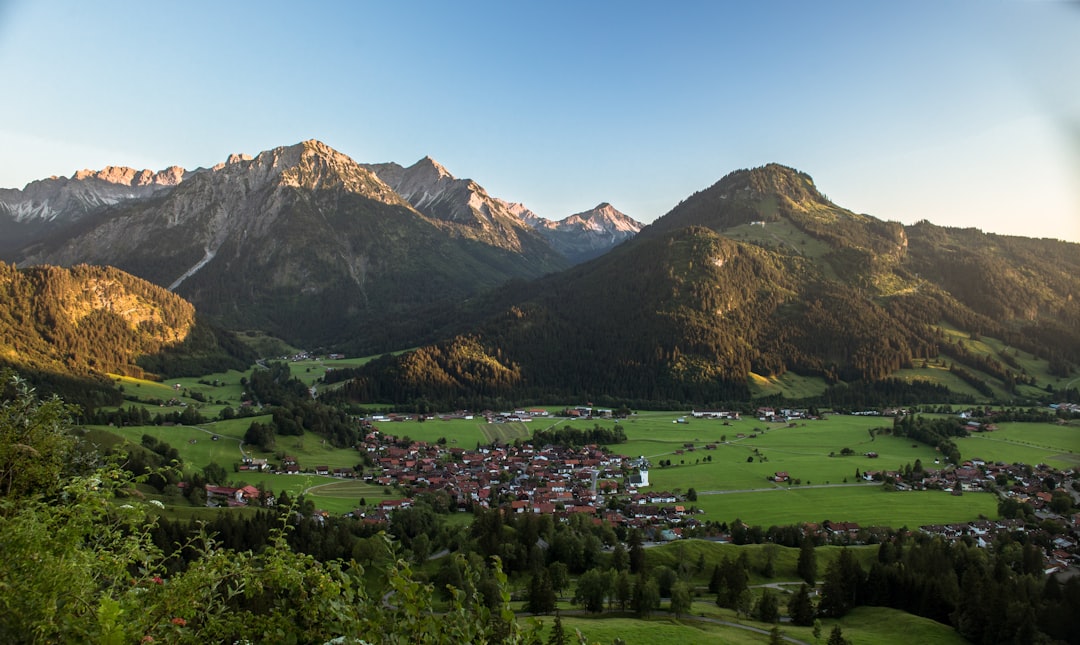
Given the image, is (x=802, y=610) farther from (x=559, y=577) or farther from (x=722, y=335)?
(x=722, y=335)

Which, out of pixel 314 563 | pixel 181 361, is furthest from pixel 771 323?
pixel 314 563

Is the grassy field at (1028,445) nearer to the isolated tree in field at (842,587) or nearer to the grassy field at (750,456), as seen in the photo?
the grassy field at (750,456)

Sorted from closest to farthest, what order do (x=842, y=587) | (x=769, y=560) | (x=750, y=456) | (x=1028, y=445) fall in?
1. (x=842, y=587)
2. (x=769, y=560)
3. (x=750, y=456)
4. (x=1028, y=445)

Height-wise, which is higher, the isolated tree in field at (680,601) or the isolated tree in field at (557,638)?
the isolated tree in field at (557,638)

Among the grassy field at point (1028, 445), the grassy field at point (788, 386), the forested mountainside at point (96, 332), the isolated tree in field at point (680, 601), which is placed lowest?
the isolated tree in field at point (680, 601)

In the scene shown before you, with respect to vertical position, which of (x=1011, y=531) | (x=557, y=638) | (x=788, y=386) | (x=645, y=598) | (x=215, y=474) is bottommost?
(x=645, y=598)

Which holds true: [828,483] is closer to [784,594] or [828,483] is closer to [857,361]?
Result: [784,594]

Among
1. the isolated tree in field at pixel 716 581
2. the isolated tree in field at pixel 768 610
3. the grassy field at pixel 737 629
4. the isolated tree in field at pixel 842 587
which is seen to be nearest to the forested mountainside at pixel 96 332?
the grassy field at pixel 737 629

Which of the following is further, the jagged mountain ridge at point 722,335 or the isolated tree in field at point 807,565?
the jagged mountain ridge at point 722,335

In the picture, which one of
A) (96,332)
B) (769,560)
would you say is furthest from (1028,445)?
(96,332)
